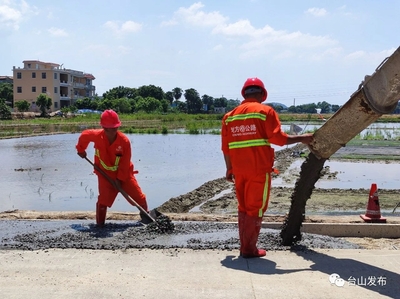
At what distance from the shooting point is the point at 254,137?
15.7 feet

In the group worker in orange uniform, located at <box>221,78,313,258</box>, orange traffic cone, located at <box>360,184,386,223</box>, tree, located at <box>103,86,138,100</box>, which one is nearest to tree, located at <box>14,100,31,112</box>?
tree, located at <box>103,86,138,100</box>

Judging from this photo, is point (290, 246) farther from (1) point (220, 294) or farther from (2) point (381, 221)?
(2) point (381, 221)

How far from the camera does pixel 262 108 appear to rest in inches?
189

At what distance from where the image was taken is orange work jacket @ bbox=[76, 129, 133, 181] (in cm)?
659

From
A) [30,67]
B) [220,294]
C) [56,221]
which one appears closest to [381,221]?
[220,294]

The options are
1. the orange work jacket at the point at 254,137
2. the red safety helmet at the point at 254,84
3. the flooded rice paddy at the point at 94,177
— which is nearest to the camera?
the orange work jacket at the point at 254,137

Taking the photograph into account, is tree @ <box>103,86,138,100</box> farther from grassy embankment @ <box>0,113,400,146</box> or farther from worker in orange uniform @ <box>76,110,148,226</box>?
worker in orange uniform @ <box>76,110,148,226</box>

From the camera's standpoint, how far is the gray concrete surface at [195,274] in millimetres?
3951

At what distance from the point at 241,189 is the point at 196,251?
0.81m

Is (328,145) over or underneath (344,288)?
over

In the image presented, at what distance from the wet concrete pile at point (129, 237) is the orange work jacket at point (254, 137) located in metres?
1.01

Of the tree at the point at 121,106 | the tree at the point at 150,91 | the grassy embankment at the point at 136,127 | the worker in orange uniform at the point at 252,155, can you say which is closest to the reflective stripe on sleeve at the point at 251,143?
the worker in orange uniform at the point at 252,155

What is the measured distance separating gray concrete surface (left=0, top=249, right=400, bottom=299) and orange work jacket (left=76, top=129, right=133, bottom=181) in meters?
1.67

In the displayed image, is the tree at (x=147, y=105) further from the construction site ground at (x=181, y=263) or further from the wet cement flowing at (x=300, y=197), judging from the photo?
the wet cement flowing at (x=300, y=197)
